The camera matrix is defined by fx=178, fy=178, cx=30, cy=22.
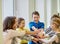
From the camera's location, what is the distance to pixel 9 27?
299 centimetres

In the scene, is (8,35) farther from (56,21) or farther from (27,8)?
(27,8)

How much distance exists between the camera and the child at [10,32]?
2.84m

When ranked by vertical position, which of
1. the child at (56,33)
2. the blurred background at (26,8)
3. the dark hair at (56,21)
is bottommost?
the child at (56,33)

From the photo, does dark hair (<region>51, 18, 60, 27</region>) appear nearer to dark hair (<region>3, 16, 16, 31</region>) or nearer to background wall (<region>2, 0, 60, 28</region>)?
dark hair (<region>3, 16, 16, 31</region>)

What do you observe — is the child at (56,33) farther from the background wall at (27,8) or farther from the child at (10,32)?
the background wall at (27,8)

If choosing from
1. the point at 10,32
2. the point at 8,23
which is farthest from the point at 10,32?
the point at 8,23

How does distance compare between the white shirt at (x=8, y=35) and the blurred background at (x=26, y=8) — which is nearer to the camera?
the white shirt at (x=8, y=35)

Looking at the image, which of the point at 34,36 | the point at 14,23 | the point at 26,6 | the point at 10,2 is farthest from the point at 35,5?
the point at 14,23

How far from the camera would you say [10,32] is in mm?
2887

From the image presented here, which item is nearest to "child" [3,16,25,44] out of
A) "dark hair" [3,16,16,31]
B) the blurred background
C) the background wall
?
"dark hair" [3,16,16,31]

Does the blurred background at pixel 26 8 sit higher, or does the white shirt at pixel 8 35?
the blurred background at pixel 26 8

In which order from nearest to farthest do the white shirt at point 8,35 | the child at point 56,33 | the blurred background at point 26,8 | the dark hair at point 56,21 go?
the white shirt at point 8,35
the child at point 56,33
the dark hair at point 56,21
the blurred background at point 26,8

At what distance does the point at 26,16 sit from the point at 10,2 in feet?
2.19

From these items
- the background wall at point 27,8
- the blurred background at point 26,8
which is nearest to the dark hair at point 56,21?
the blurred background at point 26,8
